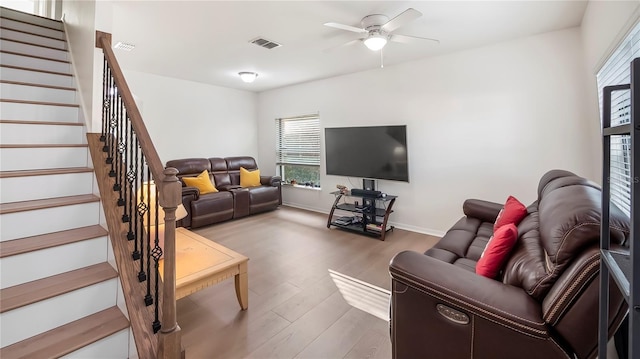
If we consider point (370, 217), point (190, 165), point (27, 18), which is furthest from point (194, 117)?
point (370, 217)

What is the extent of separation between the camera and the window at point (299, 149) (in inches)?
229

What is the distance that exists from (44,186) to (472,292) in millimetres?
2670

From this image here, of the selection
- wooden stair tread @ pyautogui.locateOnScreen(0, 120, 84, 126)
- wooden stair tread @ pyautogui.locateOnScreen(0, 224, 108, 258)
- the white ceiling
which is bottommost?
wooden stair tread @ pyautogui.locateOnScreen(0, 224, 108, 258)

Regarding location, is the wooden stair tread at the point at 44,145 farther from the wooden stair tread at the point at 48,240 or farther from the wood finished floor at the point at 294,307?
the wood finished floor at the point at 294,307

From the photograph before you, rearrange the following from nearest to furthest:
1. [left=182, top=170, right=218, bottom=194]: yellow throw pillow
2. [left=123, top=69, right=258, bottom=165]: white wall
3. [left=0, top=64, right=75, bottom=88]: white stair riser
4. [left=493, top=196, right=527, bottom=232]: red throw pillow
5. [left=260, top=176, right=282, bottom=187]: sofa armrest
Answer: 1. [left=493, top=196, right=527, bottom=232]: red throw pillow
2. [left=0, top=64, right=75, bottom=88]: white stair riser
3. [left=182, top=170, right=218, bottom=194]: yellow throw pillow
4. [left=123, top=69, right=258, bottom=165]: white wall
5. [left=260, top=176, right=282, bottom=187]: sofa armrest

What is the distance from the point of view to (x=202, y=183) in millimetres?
5102

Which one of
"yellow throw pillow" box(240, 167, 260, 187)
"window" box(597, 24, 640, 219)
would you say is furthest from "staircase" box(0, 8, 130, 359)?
"yellow throw pillow" box(240, 167, 260, 187)

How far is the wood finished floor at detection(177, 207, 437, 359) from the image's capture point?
188 centimetres

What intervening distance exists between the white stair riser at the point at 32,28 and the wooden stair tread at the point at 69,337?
3.35 meters

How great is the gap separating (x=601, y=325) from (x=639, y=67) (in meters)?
0.80

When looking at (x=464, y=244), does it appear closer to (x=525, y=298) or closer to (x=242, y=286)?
(x=525, y=298)

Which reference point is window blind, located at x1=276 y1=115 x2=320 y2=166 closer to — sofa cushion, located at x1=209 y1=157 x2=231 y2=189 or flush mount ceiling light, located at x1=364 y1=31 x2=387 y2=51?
sofa cushion, located at x1=209 y1=157 x2=231 y2=189

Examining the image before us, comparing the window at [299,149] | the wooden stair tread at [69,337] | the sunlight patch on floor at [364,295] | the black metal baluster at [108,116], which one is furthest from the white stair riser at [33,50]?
the window at [299,149]

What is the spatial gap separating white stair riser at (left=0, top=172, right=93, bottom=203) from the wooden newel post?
49.2 inches
